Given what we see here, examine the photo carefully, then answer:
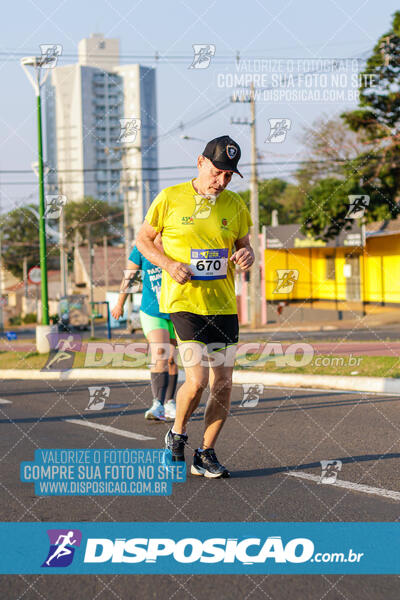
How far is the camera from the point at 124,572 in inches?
139

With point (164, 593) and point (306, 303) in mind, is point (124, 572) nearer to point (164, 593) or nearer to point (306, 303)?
point (164, 593)

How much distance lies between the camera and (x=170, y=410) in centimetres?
777

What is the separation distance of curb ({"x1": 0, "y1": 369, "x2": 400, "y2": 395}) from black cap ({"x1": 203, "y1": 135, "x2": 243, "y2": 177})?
536 centimetres

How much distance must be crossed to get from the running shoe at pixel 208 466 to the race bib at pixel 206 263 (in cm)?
115

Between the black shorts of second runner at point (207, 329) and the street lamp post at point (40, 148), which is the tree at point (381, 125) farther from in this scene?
the black shorts of second runner at point (207, 329)

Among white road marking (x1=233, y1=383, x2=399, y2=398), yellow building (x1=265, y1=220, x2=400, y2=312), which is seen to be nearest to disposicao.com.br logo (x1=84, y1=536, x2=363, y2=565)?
white road marking (x1=233, y1=383, x2=399, y2=398)

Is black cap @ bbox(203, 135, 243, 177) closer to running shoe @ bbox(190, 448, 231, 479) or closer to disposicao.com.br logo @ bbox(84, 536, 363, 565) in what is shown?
running shoe @ bbox(190, 448, 231, 479)

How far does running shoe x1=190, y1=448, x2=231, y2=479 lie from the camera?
5.25 meters

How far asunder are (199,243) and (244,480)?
1546mm

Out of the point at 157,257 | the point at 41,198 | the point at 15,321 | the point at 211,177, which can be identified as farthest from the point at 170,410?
the point at 15,321

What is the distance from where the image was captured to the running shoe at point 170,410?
25.4 feet

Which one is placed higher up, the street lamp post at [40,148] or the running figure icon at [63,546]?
the street lamp post at [40,148]

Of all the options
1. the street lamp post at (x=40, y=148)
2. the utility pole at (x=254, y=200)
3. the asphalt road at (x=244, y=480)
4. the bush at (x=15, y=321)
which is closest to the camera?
the asphalt road at (x=244, y=480)

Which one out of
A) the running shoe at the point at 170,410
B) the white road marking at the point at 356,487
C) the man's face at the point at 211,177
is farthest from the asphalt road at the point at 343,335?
the man's face at the point at 211,177
